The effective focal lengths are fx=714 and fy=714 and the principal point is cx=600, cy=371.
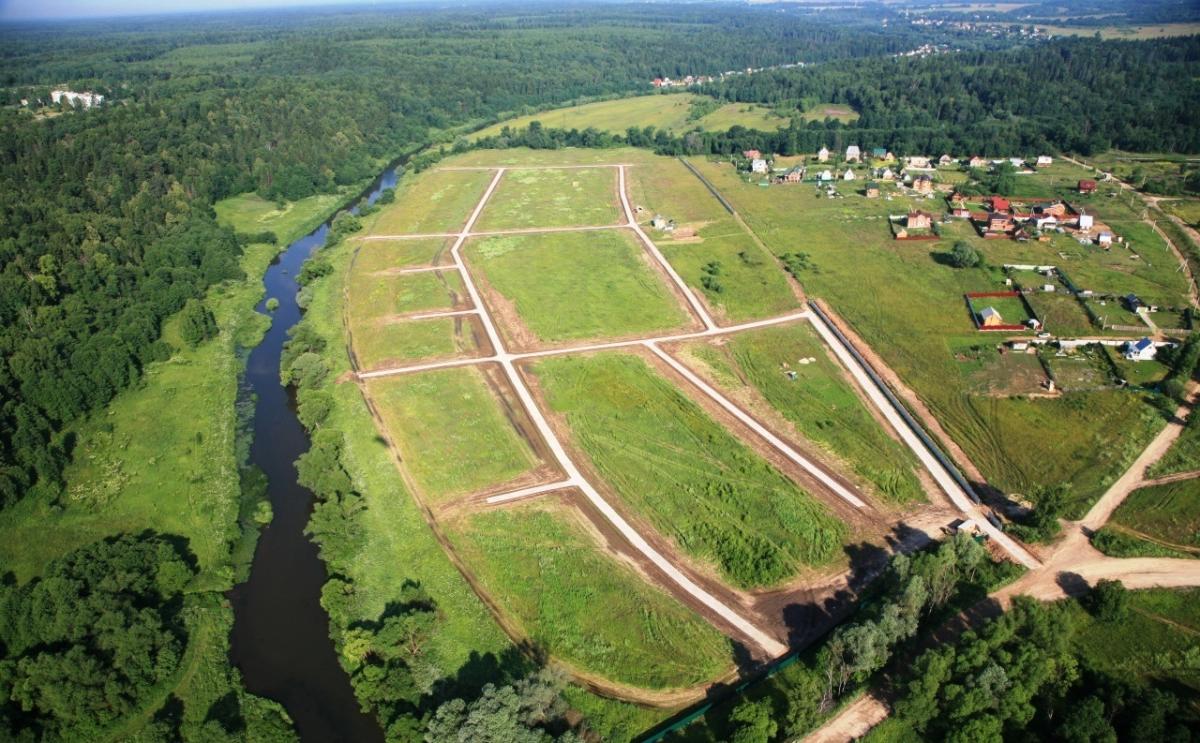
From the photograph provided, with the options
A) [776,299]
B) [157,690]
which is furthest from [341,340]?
[776,299]

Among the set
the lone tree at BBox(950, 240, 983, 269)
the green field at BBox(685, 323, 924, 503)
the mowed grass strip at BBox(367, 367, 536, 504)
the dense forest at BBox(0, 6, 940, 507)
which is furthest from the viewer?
the lone tree at BBox(950, 240, 983, 269)

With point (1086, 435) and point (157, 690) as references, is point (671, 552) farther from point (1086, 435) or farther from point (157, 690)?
point (1086, 435)

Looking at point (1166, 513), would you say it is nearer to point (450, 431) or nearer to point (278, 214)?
point (450, 431)

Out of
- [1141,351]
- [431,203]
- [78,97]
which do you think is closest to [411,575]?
[1141,351]

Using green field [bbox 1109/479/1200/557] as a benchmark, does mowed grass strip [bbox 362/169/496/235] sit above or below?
above

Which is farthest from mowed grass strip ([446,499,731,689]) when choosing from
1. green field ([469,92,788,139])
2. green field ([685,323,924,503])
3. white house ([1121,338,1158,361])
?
green field ([469,92,788,139])

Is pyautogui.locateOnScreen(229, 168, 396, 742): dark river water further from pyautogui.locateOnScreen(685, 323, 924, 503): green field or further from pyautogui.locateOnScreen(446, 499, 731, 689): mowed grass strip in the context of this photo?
pyautogui.locateOnScreen(685, 323, 924, 503): green field

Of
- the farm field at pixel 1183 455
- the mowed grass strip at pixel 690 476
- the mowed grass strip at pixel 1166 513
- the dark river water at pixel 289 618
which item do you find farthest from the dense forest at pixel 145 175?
the farm field at pixel 1183 455
